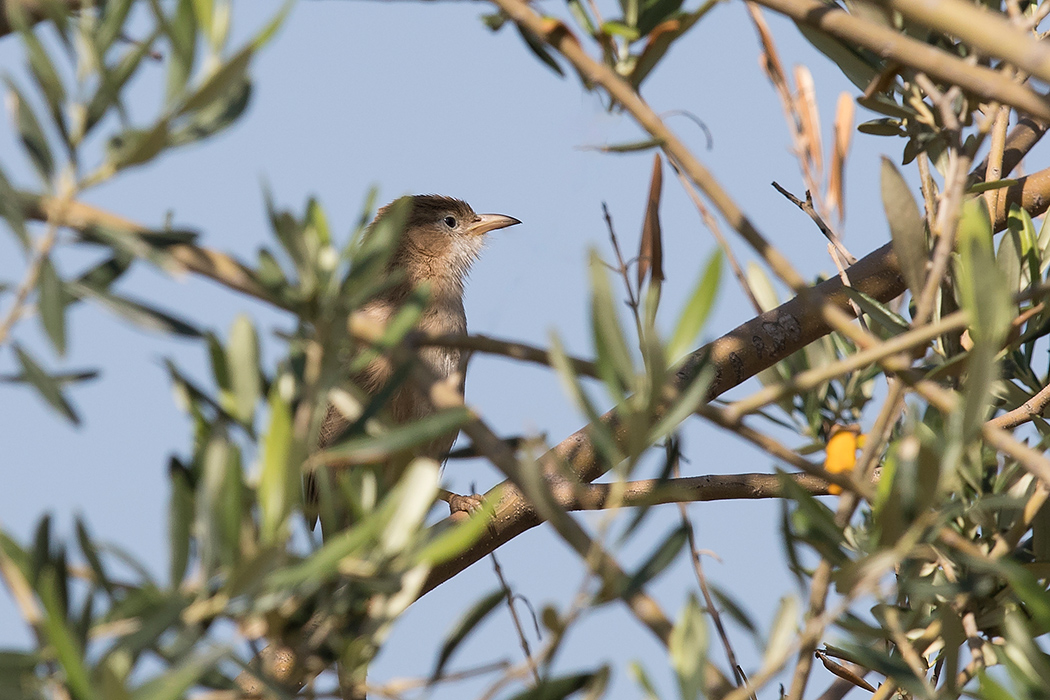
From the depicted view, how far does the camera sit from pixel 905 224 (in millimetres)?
1717

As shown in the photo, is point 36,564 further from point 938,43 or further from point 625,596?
point 938,43

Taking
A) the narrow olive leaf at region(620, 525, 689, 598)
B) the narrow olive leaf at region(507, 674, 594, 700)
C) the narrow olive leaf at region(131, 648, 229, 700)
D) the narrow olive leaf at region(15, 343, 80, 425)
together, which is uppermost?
the narrow olive leaf at region(15, 343, 80, 425)

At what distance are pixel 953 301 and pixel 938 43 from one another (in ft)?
1.76

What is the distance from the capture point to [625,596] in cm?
143

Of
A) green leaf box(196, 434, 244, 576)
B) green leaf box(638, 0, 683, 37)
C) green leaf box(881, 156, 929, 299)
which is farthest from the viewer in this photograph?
green leaf box(638, 0, 683, 37)

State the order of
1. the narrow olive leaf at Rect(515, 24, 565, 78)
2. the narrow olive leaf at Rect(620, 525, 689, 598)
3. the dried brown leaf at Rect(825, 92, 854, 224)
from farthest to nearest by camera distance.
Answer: the dried brown leaf at Rect(825, 92, 854, 224), the narrow olive leaf at Rect(515, 24, 565, 78), the narrow olive leaf at Rect(620, 525, 689, 598)

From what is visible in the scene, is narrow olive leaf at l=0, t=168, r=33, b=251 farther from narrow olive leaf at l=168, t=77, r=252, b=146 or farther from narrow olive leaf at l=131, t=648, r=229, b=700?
narrow olive leaf at l=131, t=648, r=229, b=700

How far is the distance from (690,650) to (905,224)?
0.73 metres

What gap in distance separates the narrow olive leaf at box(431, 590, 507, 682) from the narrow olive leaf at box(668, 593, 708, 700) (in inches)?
9.1

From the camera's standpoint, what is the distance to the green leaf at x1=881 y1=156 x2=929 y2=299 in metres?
1.72

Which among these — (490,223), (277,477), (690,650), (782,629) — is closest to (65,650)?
(277,477)

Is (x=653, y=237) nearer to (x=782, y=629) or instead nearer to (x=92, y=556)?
(x=782, y=629)

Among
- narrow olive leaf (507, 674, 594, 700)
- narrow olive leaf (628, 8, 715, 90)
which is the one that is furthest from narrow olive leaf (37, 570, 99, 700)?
narrow olive leaf (628, 8, 715, 90)

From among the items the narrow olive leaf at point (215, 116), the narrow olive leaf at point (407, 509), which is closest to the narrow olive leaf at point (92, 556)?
the narrow olive leaf at point (407, 509)
